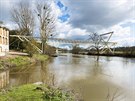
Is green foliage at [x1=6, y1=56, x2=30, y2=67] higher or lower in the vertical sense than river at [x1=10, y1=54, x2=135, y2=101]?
higher

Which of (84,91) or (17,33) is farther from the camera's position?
(17,33)

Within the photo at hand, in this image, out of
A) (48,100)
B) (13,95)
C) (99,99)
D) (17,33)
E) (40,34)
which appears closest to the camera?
(48,100)

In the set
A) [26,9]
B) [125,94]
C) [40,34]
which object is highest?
[26,9]

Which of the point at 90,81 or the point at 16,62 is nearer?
→ the point at 90,81

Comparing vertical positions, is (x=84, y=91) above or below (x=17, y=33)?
below

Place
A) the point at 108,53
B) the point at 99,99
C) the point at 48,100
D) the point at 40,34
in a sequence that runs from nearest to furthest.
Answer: the point at 48,100 < the point at 99,99 < the point at 40,34 < the point at 108,53

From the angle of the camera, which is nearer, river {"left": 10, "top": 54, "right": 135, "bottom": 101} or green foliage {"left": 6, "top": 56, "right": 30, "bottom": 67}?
river {"left": 10, "top": 54, "right": 135, "bottom": 101}

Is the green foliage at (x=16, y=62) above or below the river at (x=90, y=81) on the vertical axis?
above

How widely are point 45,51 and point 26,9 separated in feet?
28.5

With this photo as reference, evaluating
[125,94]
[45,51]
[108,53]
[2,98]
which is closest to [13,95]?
[2,98]

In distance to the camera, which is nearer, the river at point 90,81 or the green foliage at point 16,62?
the river at point 90,81

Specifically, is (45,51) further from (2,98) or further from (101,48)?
(2,98)

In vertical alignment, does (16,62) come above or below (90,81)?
above

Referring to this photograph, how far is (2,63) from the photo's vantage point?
1487 cm
